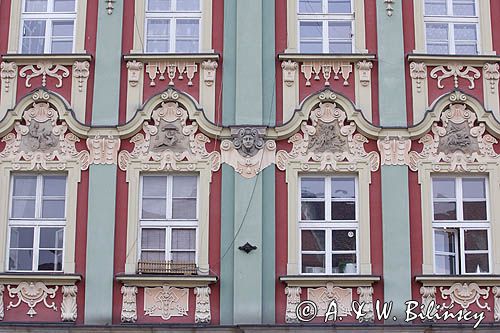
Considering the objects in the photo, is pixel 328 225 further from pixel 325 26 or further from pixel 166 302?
pixel 325 26

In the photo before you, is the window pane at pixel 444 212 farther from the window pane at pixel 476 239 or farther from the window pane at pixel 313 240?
the window pane at pixel 313 240

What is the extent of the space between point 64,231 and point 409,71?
6237mm

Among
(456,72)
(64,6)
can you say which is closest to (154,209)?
(64,6)

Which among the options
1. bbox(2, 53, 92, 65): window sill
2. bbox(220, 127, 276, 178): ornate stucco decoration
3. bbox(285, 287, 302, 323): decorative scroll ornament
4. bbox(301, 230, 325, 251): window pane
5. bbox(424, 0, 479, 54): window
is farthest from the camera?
bbox(424, 0, 479, 54): window

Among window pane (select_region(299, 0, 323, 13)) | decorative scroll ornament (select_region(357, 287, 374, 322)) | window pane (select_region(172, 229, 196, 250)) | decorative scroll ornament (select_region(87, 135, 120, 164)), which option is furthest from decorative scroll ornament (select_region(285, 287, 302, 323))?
window pane (select_region(299, 0, 323, 13))

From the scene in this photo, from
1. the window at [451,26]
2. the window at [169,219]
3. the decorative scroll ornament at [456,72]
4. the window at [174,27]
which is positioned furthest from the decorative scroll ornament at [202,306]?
the window at [451,26]

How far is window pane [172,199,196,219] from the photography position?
56.6 ft

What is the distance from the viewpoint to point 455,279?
16.7 metres

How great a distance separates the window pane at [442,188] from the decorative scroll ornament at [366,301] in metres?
1.99

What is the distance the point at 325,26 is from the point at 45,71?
477 centimetres

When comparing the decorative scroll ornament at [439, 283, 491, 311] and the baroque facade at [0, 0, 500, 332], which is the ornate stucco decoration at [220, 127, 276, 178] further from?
the decorative scroll ornament at [439, 283, 491, 311]

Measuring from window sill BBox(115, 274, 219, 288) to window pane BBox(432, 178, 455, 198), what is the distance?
12.6 feet

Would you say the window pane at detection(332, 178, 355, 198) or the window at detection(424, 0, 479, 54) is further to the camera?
the window at detection(424, 0, 479, 54)

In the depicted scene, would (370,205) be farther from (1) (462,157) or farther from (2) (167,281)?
(2) (167,281)
